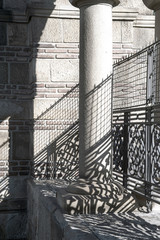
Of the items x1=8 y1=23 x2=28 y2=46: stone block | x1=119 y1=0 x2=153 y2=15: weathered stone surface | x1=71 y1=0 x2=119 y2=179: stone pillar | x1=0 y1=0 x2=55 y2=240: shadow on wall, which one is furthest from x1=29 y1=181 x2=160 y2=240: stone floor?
x1=119 y1=0 x2=153 y2=15: weathered stone surface

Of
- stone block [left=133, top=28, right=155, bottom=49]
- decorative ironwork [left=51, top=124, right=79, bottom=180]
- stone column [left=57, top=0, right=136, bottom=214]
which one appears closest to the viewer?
stone column [left=57, top=0, right=136, bottom=214]

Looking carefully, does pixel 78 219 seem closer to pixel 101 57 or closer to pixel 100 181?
pixel 100 181

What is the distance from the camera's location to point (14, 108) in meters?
6.44

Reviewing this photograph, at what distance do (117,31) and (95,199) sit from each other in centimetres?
344

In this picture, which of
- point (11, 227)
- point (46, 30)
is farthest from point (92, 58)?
point (11, 227)

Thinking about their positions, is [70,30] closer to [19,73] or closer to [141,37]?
[19,73]

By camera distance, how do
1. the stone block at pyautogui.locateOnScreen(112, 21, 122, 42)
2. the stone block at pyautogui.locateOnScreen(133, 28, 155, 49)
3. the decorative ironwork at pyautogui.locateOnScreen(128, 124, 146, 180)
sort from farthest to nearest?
the stone block at pyautogui.locateOnScreen(133, 28, 155, 49) < the stone block at pyautogui.locateOnScreen(112, 21, 122, 42) < the decorative ironwork at pyautogui.locateOnScreen(128, 124, 146, 180)

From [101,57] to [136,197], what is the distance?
1.48 metres

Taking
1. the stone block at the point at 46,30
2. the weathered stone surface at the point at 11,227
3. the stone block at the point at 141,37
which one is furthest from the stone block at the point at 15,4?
the weathered stone surface at the point at 11,227

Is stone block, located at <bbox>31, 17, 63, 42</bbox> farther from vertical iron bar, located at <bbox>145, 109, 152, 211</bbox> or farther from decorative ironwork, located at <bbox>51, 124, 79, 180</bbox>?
vertical iron bar, located at <bbox>145, 109, 152, 211</bbox>

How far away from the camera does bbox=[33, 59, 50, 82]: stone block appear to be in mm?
6121

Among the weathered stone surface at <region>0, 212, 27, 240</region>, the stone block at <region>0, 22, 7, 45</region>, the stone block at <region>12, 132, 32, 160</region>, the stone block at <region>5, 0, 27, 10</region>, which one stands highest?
the stone block at <region>5, 0, 27, 10</region>

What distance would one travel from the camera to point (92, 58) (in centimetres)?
413

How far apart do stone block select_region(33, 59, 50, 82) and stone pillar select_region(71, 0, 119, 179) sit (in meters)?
2.04
